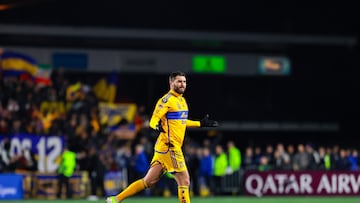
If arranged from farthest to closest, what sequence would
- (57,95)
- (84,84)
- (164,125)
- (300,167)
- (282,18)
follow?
1. (282,18)
2. (84,84)
3. (57,95)
4. (300,167)
5. (164,125)

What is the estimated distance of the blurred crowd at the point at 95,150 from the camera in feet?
95.7

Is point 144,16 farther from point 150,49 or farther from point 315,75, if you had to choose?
point 315,75

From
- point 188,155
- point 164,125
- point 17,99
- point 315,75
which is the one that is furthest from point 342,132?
point 164,125

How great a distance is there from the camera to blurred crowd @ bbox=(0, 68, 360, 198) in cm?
2917

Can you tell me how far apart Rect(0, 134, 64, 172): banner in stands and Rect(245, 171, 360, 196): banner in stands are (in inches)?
245

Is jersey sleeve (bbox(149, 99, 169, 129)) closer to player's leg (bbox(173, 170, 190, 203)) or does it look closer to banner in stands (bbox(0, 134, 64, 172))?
player's leg (bbox(173, 170, 190, 203))

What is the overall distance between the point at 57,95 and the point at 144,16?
8405mm

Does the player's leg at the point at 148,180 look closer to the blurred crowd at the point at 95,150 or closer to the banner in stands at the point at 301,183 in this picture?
the banner in stands at the point at 301,183

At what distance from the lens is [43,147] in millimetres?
29547

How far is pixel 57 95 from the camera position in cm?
3228

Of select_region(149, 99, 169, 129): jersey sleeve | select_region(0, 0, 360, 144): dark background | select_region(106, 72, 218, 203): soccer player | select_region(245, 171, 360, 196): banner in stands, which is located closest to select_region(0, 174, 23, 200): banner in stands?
select_region(245, 171, 360, 196): banner in stands

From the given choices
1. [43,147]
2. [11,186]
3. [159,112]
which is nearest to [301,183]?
[43,147]

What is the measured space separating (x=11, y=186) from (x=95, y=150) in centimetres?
319

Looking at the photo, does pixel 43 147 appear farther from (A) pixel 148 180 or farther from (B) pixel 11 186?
(A) pixel 148 180
